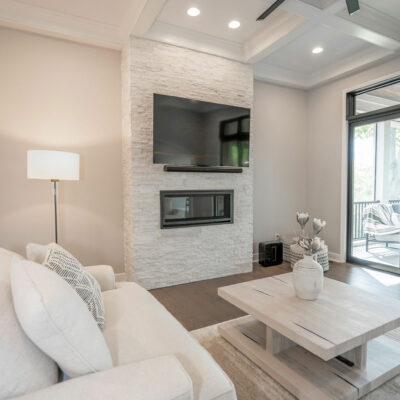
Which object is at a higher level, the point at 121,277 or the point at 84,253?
the point at 84,253

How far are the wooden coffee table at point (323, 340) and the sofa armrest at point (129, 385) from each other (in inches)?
31.3

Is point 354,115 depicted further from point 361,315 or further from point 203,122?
point 361,315

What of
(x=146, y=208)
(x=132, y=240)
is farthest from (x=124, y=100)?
(x=132, y=240)

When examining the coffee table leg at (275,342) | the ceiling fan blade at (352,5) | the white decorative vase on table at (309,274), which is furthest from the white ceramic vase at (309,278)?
the ceiling fan blade at (352,5)

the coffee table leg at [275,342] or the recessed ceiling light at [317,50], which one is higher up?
the recessed ceiling light at [317,50]

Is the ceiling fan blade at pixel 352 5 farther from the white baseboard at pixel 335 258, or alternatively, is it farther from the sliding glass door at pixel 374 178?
the white baseboard at pixel 335 258

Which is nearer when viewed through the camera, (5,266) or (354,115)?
(5,266)

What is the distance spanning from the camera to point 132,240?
10.3ft

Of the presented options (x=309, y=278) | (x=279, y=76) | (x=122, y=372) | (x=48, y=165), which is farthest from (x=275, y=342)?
(x=279, y=76)

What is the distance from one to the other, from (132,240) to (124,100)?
5.30ft

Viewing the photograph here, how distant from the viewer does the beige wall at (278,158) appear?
14.4 feet

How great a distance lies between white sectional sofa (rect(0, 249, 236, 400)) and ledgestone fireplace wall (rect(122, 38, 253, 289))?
192 cm

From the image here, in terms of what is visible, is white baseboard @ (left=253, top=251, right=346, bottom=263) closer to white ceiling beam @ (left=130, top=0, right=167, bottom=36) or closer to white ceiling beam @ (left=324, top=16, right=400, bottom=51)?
white ceiling beam @ (left=324, top=16, right=400, bottom=51)

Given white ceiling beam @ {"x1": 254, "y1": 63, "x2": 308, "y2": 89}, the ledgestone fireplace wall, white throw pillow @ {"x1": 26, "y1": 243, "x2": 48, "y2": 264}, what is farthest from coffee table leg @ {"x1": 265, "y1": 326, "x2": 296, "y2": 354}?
white ceiling beam @ {"x1": 254, "y1": 63, "x2": 308, "y2": 89}
